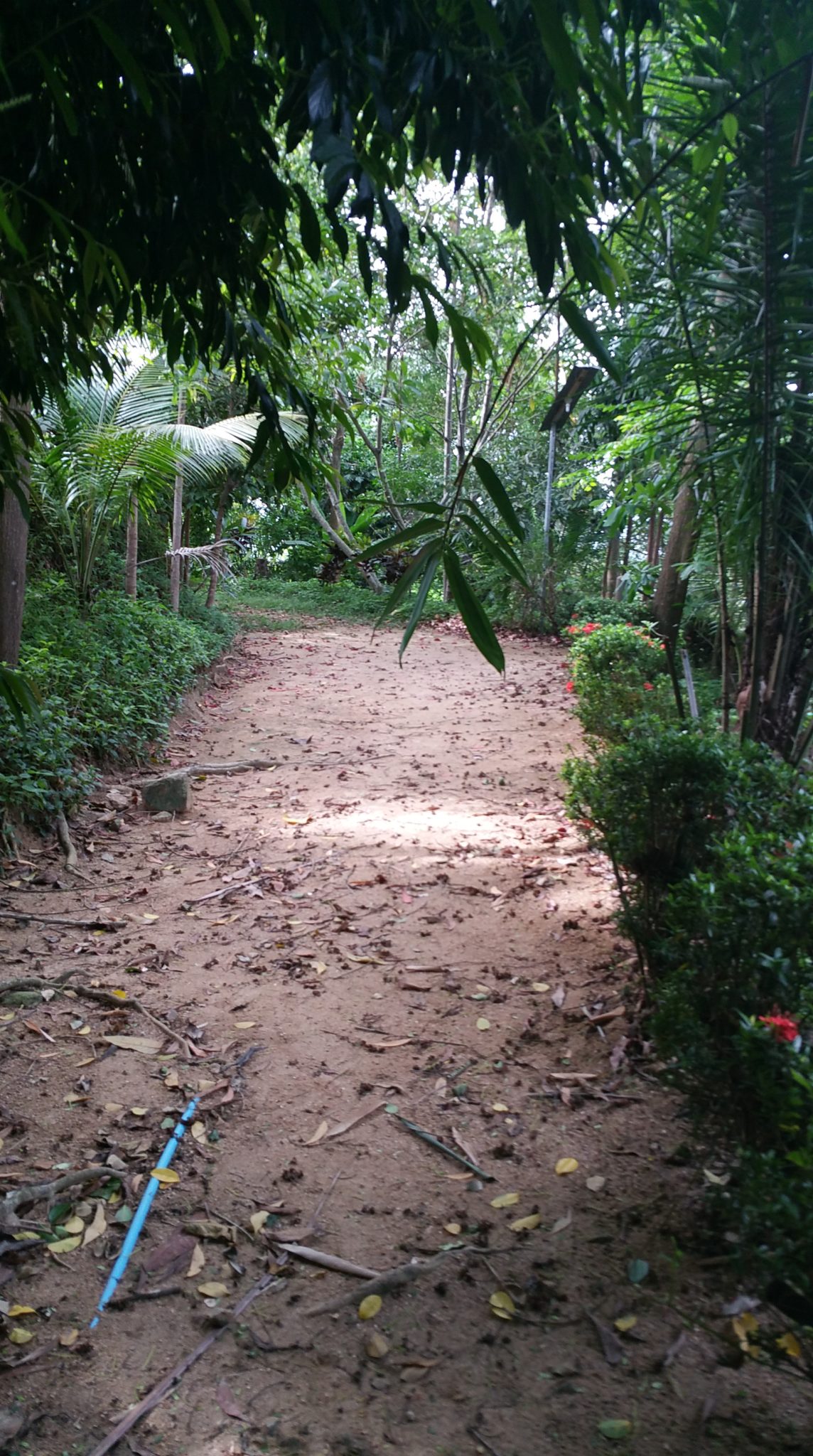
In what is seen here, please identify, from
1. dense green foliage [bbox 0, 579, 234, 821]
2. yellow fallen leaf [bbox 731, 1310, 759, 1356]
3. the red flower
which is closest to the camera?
the red flower

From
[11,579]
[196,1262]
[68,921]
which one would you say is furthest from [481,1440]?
[11,579]

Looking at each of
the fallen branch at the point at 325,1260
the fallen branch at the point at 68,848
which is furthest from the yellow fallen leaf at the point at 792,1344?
the fallen branch at the point at 68,848

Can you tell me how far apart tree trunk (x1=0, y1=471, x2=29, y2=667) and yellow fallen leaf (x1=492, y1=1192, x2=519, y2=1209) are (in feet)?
13.3

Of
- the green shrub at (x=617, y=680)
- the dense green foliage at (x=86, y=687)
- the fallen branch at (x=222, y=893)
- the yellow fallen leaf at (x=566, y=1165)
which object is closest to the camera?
the yellow fallen leaf at (x=566, y=1165)

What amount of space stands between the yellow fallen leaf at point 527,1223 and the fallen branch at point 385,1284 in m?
0.15

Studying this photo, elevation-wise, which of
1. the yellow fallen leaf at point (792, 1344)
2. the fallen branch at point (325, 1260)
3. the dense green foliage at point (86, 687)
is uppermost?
the dense green foliage at point (86, 687)

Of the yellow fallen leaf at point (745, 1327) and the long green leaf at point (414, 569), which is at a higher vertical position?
→ the long green leaf at point (414, 569)

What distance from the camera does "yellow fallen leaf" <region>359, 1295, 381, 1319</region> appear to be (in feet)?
6.61

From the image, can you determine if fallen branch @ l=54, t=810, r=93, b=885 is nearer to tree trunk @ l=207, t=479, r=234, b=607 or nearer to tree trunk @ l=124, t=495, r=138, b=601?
tree trunk @ l=124, t=495, r=138, b=601

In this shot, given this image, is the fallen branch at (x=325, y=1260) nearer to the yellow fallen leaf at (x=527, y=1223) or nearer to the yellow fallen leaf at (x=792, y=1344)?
the yellow fallen leaf at (x=527, y=1223)

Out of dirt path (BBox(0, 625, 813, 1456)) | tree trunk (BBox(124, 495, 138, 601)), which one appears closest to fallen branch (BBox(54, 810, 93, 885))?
dirt path (BBox(0, 625, 813, 1456))

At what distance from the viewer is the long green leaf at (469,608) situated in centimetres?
118

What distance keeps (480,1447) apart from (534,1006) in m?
1.66

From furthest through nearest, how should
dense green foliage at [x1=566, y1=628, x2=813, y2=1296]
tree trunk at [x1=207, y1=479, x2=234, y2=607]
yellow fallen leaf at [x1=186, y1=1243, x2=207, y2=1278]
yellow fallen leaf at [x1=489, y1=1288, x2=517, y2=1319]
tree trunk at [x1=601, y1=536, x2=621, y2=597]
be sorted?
tree trunk at [x1=601, y1=536, x2=621, y2=597] → tree trunk at [x1=207, y1=479, x2=234, y2=607] → yellow fallen leaf at [x1=186, y1=1243, x2=207, y2=1278] → yellow fallen leaf at [x1=489, y1=1288, x2=517, y2=1319] → dense green foliage at [x1=566, y1=628, x2=813, y2=1296]
